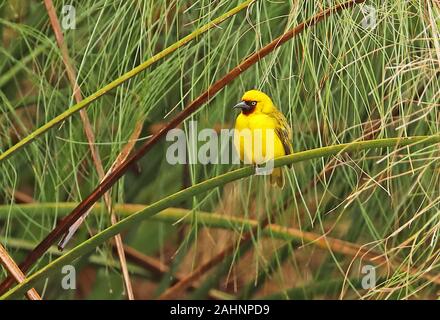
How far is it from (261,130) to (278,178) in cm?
14

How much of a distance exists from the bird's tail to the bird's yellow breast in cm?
10

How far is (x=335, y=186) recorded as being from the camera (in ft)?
3.65

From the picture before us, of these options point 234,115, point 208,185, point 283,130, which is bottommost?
point 208,185

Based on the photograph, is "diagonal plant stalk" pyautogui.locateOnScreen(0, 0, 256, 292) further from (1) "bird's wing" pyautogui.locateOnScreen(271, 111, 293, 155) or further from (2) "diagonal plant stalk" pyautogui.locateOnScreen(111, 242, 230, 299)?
(2) "diagonal plant stalk" pyautogui.locateOnScreen(111, 242, 230, 299)

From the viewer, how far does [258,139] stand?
0.89m

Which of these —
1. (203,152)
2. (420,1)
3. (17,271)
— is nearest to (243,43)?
(203,152)

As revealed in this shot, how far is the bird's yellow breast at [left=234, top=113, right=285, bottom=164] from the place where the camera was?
0.88 m

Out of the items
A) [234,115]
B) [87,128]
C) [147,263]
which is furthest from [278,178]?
[147,263]

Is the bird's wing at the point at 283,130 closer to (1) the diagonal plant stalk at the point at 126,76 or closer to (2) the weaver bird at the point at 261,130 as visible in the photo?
(2) the weaver bird at the point at 261,130

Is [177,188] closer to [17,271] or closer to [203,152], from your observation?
[203,152]

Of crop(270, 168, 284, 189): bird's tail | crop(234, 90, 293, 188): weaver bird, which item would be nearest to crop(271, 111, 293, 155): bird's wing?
crop(234, 90, 293, 188): weaver bird

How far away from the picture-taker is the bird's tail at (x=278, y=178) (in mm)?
996

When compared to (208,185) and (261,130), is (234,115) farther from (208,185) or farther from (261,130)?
(208,185)
